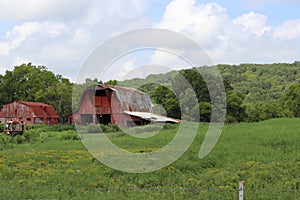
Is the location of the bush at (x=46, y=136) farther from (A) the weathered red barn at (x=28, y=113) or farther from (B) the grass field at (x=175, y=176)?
(A) the weathered red barn at (x=28, y=113)

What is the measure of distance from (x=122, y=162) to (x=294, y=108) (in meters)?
43.7

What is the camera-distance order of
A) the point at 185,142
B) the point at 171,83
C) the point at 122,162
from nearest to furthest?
the point at 122,162
the point at 185,142
the point at 171,83

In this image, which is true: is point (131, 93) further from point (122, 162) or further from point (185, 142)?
point (122, 162)

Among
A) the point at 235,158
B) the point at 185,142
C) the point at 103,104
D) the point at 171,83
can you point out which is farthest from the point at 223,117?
the point at 235,158

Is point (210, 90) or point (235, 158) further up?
point (210, 90)

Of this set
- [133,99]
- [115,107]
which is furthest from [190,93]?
[115,107]

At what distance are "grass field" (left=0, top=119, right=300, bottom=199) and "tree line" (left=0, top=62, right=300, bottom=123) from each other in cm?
1923

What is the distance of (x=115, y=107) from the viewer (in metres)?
42.8

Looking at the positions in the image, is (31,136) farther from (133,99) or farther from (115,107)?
(133,99)

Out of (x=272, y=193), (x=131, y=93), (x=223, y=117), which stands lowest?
(x=272, y=193)

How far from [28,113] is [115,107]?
588 inches

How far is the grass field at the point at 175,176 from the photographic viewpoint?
11148 millimetres

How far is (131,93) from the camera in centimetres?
4541

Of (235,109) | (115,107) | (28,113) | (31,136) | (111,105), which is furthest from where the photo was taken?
(28,113)
